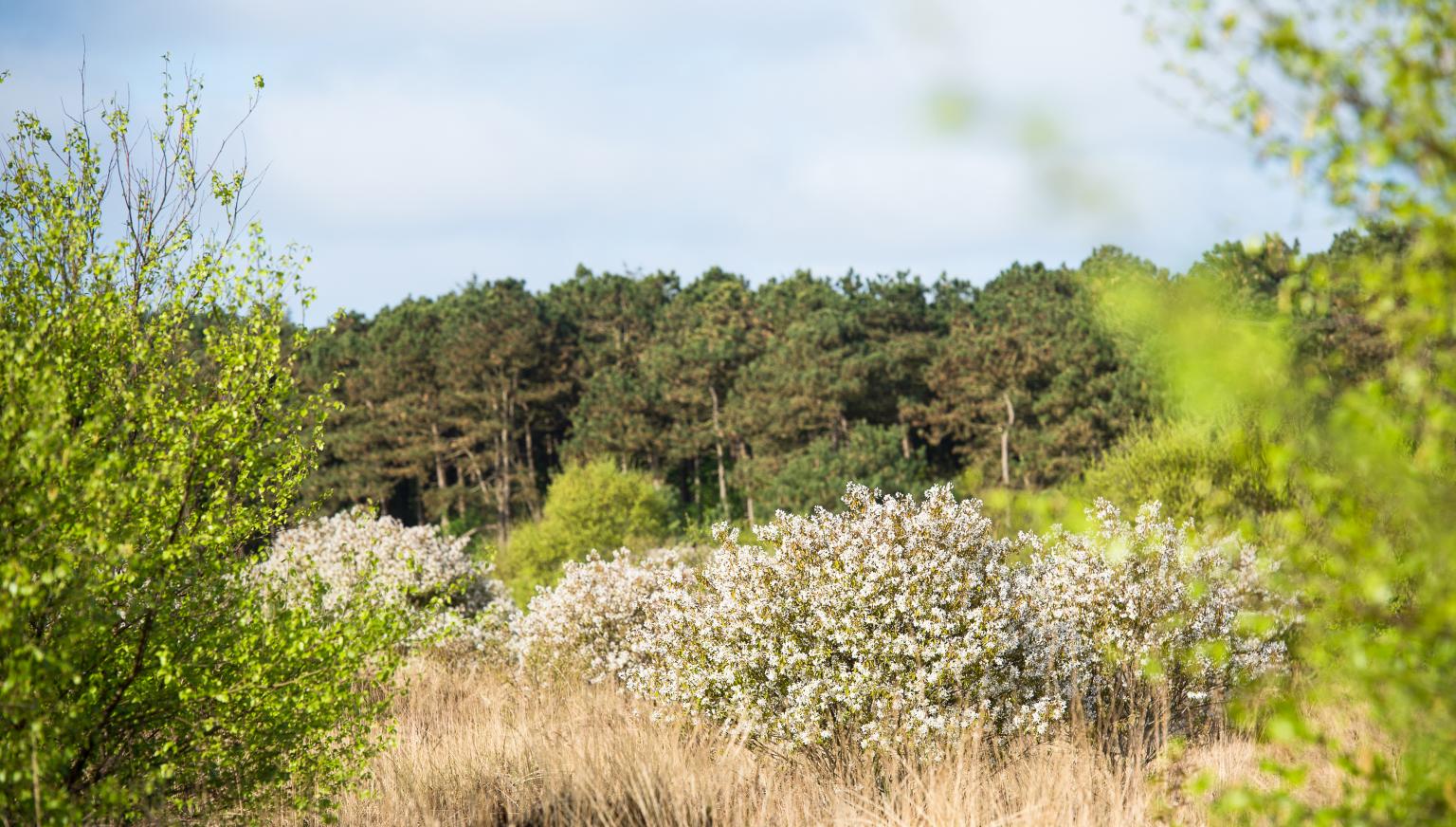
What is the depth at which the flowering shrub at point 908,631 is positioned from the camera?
7.52 metres

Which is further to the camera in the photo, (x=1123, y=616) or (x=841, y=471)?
(x=841, y=471)

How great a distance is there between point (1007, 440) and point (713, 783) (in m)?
34.4

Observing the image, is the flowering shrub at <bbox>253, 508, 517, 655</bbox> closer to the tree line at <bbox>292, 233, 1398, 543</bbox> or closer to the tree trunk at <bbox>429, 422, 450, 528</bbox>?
the tree line at <bbox>292, 233, 1398, 543</bbox>

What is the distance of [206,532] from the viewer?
5.55 meters

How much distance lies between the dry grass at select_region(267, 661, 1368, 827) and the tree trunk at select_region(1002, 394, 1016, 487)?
30.8 m

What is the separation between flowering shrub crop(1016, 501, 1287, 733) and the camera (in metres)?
8.27

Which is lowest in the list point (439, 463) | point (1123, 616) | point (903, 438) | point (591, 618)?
point (591, 618)

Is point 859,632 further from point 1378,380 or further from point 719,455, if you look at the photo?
point 719,455

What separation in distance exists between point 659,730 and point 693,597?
1.51 m

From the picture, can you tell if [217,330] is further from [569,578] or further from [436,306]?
[436,306]

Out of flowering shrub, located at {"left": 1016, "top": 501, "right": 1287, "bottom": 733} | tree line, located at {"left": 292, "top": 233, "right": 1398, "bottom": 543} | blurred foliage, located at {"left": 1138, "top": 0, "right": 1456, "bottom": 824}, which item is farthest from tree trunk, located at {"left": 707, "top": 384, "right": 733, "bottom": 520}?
blurred foliage, located at {"left": 1138, "top": 0, "right": 1456, "bottom": 824}

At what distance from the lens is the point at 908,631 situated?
7.80 meters

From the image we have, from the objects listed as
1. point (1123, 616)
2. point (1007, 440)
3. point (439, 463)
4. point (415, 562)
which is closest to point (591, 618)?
point (415, 562)

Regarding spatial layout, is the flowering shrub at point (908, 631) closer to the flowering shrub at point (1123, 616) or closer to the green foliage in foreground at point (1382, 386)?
the flowering shrub at point (1123, 616)
